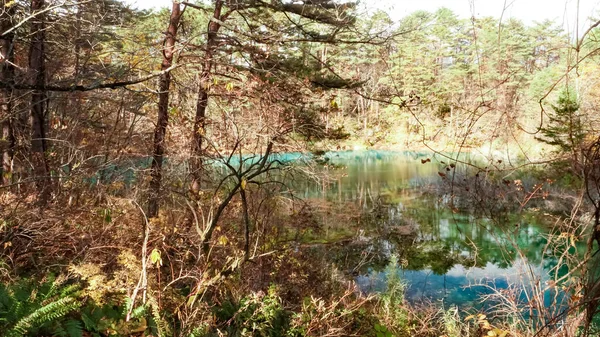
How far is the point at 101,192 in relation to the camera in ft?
18.1

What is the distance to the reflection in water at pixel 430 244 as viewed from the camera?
795 cm

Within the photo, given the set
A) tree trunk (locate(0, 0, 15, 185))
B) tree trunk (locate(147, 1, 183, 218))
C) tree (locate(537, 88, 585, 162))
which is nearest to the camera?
tree (locate(537, 88, 585, 162))

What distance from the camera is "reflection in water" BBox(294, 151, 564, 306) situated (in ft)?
26.1

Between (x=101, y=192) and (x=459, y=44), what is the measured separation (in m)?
30.4

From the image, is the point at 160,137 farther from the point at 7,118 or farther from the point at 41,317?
the point at 41,317

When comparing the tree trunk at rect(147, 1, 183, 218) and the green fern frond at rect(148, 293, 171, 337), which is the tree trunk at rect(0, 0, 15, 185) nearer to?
the tree trunk at rect(147, 1, 183, 218)

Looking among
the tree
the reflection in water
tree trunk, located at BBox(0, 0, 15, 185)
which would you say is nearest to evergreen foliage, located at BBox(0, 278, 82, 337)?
the tree

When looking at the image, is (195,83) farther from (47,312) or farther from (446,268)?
(446,268)

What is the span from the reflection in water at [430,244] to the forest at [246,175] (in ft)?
0.31

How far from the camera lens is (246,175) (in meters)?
4.66

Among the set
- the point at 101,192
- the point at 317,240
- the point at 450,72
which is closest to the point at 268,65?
the point at 101,192

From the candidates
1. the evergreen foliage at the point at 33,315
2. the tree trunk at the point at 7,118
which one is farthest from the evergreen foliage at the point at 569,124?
the tree trunk at the point at 7,118

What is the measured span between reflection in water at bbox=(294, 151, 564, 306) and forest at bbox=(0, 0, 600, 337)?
0.09 meters

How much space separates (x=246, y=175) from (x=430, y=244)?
8.09m
